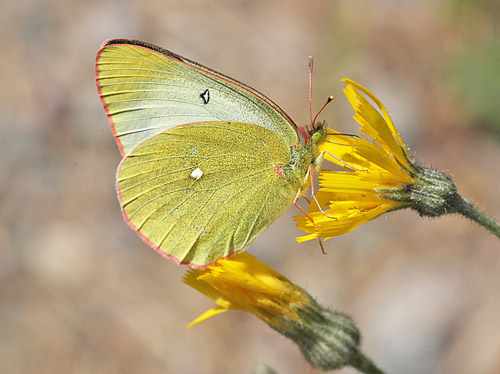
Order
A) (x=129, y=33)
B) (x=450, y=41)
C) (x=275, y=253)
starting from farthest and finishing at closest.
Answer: (x=129, y=33), (x=450, y=41), (x=275, y=253)

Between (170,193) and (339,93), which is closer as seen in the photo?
(170,193)

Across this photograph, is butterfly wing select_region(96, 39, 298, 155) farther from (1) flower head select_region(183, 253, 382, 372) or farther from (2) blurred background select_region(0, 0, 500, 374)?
(2) blurred background select_region(0, 0, 500, 374)

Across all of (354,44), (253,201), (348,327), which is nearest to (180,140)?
(253,201)

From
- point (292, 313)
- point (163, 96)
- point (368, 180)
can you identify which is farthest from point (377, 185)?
point (163, 96)

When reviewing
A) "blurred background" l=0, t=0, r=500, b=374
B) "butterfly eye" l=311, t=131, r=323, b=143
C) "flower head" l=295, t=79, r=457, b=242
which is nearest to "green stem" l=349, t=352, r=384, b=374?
"flower head" l=295, t=79, r=457, b=242

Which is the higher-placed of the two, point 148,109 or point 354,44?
point 354,44

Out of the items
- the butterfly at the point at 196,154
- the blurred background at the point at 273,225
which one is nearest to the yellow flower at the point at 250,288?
the butterfly at the point at 196,154

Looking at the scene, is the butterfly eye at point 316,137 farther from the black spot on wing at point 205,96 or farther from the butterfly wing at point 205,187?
the black spot on wing at point 205,96

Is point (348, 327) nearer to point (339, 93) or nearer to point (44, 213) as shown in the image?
point (339, 93)
